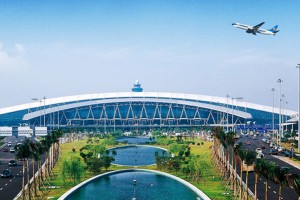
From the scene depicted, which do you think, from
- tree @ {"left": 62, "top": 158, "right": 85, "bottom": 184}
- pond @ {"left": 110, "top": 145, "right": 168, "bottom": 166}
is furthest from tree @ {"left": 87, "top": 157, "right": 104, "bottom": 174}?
pond @ {"left": 110, "top": 145, "right": 168, "bottom": 166}

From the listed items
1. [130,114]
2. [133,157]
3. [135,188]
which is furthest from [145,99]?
[135,188]

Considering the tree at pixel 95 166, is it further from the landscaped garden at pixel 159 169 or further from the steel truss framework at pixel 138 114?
the steel truss framework at pixel 138 114

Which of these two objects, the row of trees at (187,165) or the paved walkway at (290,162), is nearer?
the row of trees at (187,165)

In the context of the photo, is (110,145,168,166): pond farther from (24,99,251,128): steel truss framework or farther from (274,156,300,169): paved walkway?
(24,99,251,128): steel truss framework

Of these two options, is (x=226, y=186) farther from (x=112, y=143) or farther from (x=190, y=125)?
(x=190, y=125)

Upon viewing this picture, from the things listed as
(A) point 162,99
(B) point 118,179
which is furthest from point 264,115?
(B) point 118,179

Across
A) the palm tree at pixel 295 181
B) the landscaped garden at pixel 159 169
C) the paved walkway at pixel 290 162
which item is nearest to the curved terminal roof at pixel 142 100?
the paved walkway at pixel 290 162

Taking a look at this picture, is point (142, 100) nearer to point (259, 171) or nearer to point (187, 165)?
point (187, 165)
